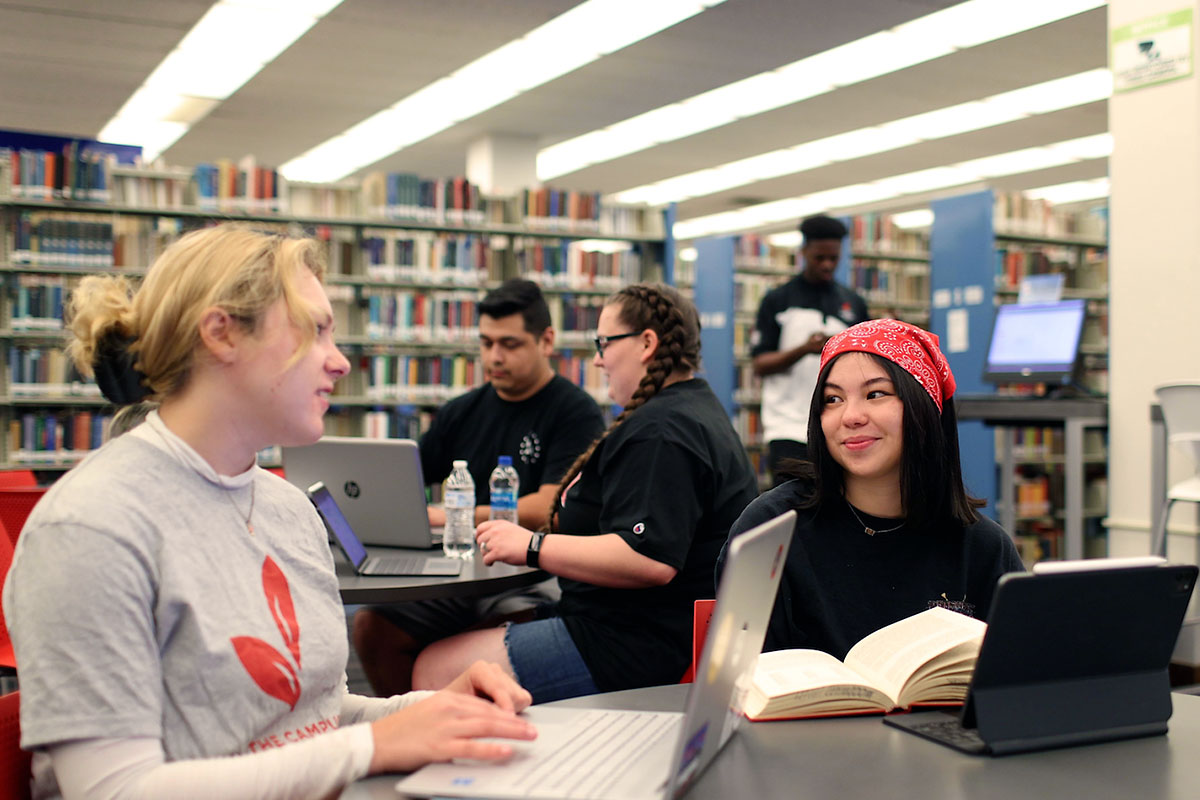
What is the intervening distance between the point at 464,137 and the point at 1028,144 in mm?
5500

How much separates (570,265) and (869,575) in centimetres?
514

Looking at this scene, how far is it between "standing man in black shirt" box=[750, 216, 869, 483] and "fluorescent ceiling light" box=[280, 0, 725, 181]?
2120mm

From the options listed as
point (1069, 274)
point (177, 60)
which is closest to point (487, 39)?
point (177, 60)

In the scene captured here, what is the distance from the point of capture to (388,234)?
243 inches

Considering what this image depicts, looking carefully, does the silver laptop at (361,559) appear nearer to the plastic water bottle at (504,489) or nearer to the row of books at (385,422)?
the plastic water bottle at (504,489)

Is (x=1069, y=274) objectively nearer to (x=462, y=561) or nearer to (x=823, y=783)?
(x=462, y=561)

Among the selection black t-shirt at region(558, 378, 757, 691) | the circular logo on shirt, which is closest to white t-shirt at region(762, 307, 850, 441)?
the circular logo on shirt

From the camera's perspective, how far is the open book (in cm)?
117

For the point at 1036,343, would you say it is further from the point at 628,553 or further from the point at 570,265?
the point at 628,553

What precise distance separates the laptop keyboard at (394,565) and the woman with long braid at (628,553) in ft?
0.59

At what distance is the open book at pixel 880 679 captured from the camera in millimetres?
1173

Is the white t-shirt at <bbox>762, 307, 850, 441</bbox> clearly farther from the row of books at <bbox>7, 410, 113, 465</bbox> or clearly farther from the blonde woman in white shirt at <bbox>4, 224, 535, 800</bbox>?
the blonde woman in white shirt at <bbox>4, 224, 535, 800</bbox>

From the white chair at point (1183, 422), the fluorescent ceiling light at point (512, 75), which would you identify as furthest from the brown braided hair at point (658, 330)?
the fluorescent ceiling light at point (512, 75)

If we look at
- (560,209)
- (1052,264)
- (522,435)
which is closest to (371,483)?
(522,435)
